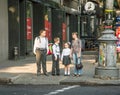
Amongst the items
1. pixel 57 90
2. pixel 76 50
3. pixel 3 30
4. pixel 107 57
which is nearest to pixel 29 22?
pixel 3 30

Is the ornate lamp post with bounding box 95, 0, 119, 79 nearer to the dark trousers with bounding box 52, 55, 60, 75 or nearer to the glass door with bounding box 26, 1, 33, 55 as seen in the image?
the dark trousers with bounding box 52, 55, 60, 75

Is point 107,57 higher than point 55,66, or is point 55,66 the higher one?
point 107,57

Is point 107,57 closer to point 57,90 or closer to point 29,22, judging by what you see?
point 57,90

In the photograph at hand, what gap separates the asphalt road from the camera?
13.6 metres

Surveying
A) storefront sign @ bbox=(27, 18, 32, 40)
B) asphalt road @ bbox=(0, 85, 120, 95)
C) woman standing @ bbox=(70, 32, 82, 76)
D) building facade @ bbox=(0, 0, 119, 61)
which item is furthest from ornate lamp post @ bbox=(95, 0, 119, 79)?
storefront sign @ bbox=(27, 18, 32, 40)

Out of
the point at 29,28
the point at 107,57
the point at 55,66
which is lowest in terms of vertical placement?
the point at 55,66

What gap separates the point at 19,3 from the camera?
93.8ft

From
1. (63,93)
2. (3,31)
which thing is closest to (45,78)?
(63,93)

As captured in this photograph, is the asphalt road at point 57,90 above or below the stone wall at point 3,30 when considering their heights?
below

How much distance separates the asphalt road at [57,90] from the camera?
13.6m

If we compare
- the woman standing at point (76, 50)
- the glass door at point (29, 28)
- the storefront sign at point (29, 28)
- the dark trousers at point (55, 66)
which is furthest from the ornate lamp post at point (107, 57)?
the storefront sign at point (29, 28)

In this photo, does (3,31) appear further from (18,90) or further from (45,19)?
(18,90)

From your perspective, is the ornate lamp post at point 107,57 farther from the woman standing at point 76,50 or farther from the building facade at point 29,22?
the building facade at point 29,22

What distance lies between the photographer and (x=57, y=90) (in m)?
14.4
